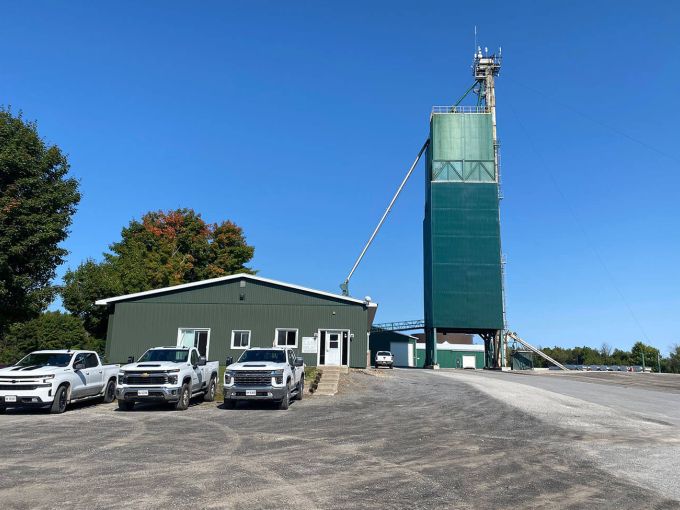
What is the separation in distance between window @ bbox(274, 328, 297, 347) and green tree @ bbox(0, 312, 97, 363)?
26269 mm

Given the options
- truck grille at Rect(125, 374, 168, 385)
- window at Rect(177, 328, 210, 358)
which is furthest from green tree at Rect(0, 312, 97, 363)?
truck grille at Rect(125, 374, 168, 385)

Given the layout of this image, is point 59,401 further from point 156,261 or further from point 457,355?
point 457,355

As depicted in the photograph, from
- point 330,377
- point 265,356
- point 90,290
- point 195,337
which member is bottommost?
point 330,377

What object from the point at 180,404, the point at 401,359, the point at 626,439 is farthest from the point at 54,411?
the point at 401,359

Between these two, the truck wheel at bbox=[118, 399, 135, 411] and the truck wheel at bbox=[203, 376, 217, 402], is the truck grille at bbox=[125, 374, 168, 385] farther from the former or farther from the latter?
the truck wheel at bbox=[203, 376, 217, 402]

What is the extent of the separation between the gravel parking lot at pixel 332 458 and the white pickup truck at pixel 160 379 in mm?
583

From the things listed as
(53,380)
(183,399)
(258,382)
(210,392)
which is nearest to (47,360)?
(53,380)

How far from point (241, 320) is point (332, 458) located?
86.8 feet

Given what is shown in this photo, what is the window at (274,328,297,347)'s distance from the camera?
3450 cm

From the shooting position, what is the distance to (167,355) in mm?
17234

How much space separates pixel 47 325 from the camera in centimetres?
5484

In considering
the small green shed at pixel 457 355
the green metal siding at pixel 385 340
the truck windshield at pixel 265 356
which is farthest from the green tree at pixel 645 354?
the truck windshield at pixel 265 356

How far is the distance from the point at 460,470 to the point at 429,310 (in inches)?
2059

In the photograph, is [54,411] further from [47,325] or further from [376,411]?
[47,325]
